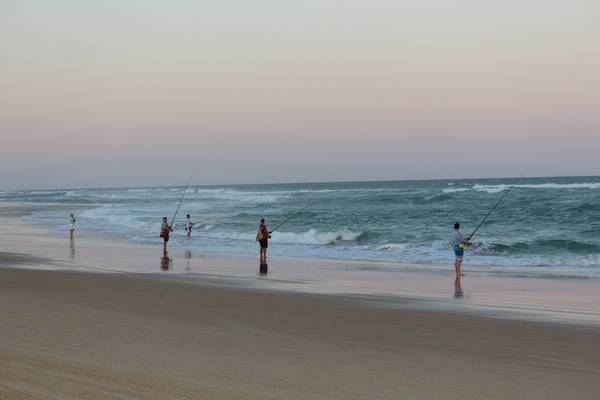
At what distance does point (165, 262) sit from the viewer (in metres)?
15.8

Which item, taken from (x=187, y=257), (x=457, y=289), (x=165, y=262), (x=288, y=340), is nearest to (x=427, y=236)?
(x=187, y=257)

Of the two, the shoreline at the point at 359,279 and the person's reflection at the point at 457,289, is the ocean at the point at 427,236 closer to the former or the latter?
the shoreline at the point at 359,279

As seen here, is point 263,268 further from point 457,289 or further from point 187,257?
point 457,289

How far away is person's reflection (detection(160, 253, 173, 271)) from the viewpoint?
1448cm

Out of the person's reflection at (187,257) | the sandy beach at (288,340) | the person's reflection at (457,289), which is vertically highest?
the sandy beach at (288,340)

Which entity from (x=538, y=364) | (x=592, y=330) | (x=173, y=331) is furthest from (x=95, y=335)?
(x=592, y=330)

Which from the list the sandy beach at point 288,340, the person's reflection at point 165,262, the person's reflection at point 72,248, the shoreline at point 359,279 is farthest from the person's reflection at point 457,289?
the person's reflection at point 72,248

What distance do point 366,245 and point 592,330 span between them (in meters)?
14.4

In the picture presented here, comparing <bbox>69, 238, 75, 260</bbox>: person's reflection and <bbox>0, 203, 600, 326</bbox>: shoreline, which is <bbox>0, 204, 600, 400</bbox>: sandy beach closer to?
<bbox>0, 203, 600, 326</bbox>: shoreline

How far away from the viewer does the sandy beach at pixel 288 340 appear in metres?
4.55

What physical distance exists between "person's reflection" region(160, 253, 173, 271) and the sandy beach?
2531 mm

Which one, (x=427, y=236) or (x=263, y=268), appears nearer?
(x=263, y=268)

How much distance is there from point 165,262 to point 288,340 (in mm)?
9961

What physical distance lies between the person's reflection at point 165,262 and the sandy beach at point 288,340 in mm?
2531
